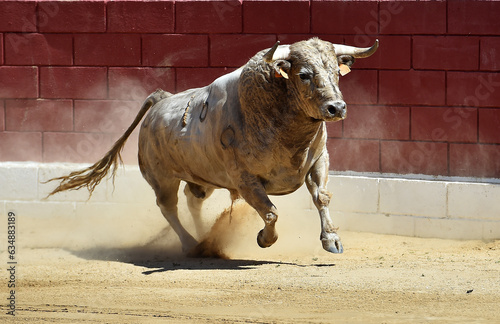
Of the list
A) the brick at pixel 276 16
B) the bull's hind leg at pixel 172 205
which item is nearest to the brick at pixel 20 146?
the bull's hind leg at pixel 172 205

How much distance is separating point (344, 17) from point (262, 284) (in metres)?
3.68

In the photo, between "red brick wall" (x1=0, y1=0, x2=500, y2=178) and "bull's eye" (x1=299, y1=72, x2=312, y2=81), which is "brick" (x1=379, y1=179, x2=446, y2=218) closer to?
"red brick wall" (x1=0, y1=0, x2=500, y2=178)

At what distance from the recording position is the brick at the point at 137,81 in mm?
10094

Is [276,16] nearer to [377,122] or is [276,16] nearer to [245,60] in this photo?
[245,60]

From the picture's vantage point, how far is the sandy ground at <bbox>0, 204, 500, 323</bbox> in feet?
18.9

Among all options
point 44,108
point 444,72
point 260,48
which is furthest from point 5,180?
point 444,72

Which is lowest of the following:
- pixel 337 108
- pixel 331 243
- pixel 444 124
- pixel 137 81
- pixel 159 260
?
pixel 159 260

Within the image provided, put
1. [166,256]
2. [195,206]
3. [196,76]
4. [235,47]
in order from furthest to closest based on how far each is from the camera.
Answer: [196,76] → [235,47] → [195,206] → [166,256]

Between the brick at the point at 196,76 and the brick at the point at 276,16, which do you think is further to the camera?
the brick at the point at 196,76

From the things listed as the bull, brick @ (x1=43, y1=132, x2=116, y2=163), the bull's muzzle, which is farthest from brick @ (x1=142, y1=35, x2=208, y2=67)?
the bull's muzzle

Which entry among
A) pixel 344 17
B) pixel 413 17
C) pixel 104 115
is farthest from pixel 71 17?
pixel 413 17

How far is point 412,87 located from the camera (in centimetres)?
927

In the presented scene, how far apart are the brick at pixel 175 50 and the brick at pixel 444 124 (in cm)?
228

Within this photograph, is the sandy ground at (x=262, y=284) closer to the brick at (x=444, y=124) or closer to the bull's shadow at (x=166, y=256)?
the bull's shadow at (x=166, y=256)
